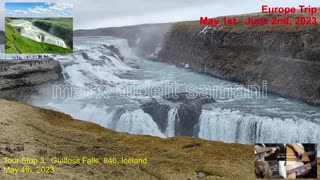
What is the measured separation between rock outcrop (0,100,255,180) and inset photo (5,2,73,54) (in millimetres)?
1981

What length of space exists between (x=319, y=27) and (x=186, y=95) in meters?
4.48

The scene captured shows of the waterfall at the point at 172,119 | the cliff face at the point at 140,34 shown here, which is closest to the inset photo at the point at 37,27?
the cliff face at the point at 140,34

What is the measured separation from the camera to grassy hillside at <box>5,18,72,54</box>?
10562 mm

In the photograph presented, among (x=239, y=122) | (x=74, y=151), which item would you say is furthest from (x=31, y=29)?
(x=239, y=122)

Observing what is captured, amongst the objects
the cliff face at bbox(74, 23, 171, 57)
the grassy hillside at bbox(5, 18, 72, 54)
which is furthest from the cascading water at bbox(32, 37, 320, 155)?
the grassy hillside at bbox(5, 18, 72, 54)

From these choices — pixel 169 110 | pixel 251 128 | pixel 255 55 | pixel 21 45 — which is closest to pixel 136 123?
pixel 169 110

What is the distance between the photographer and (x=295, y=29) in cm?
1243

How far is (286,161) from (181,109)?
4228mm

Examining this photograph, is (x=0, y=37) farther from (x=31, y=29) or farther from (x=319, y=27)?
(x=319, y=27)

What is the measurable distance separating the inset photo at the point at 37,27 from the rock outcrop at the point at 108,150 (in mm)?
1981

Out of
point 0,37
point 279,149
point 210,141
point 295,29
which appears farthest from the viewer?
point 295,29

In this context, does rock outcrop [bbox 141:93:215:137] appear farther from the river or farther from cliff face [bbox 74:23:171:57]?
cliff face [bbox 74:23:171:57]

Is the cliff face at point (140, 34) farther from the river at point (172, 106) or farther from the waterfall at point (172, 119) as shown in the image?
the waterfall at point (172, 119)

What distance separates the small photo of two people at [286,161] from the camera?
9.49 m
